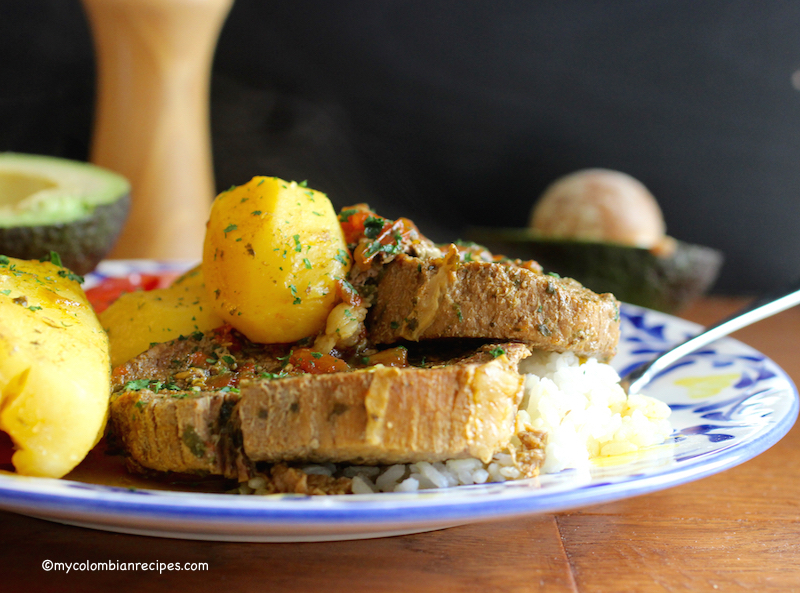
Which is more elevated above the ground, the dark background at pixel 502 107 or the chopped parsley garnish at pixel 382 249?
the dark background at pixel 502 107

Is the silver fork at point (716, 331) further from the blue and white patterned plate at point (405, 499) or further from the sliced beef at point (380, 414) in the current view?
the sliced beef at point (380, 414)

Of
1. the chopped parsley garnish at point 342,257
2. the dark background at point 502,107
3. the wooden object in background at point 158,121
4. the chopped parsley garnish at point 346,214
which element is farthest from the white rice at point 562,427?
the dark background at point 502,107

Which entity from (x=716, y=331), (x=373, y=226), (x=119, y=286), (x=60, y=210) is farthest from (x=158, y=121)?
(x=716, y=331)

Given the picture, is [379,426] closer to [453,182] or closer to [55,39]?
[453,182]

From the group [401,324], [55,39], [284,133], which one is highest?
[55,39]

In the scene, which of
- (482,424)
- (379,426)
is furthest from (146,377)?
(482,424)
